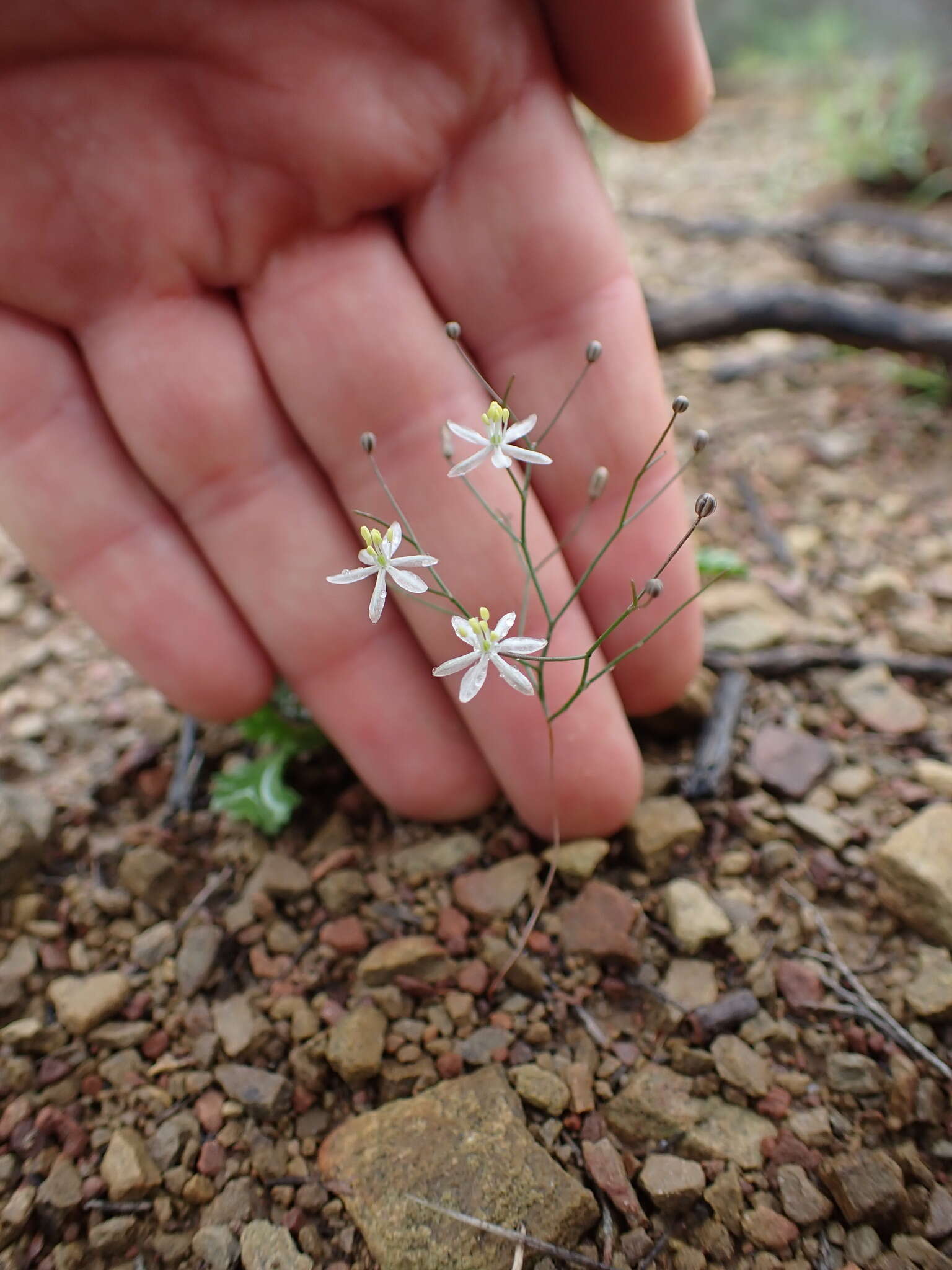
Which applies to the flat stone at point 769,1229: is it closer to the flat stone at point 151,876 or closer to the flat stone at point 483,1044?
the flat stone at point 483,1044

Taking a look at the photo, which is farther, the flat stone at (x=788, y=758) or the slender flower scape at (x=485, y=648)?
the flat stone at (x=788, y=758)

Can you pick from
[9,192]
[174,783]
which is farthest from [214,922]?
[9,192]

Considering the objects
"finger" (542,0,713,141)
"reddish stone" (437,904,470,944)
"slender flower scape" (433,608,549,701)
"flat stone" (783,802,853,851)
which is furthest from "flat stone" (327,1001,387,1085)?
"finger" (542,0,713,141)

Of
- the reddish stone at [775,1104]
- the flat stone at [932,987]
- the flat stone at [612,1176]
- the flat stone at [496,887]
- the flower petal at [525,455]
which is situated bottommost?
the flat stone at [932,987]

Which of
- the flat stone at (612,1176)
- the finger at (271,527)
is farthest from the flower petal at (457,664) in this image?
the flat stone at (612,1176)

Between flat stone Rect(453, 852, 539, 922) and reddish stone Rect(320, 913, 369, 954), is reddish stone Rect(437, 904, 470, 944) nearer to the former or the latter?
flat stone Rect(453, 852, 539, 922)

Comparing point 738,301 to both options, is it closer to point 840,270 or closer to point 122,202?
point 840,270

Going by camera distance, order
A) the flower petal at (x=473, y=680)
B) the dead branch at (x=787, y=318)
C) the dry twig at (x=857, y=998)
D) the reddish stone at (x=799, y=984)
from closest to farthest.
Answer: the flower petal at (x=473, y=680) < the dry twig at (x=857, y=998) < the reddish stone at (x=799, y=984) < the dead branch at (x=787, y=318)

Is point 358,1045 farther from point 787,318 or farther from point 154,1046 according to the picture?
point 787,318
